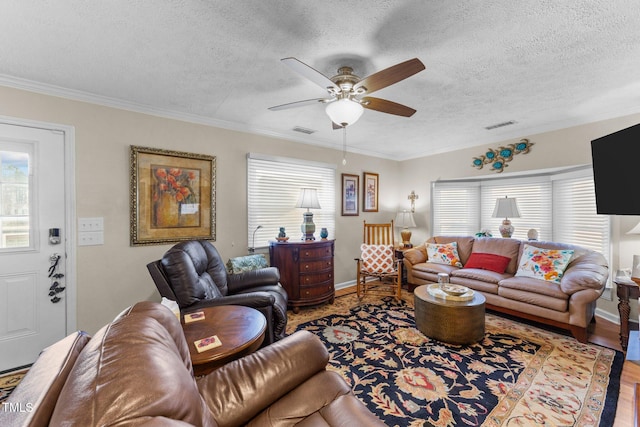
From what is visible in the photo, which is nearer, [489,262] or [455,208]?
[489,262]

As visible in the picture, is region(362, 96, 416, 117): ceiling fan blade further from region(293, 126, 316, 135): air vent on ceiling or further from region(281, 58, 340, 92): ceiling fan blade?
region(293, 126, 316, 135): air vent on ceiling

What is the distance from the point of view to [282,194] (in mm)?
4016

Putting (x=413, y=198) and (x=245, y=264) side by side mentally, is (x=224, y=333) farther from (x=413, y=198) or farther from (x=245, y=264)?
(x=413, y=198)

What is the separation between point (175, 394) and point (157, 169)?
9.26 ft

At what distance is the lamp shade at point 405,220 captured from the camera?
5.04 meters

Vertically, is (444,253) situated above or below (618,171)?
below

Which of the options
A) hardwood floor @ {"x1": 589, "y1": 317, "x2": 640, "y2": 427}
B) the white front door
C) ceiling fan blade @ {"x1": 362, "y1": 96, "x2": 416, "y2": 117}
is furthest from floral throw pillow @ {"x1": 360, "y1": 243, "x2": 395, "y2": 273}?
the white front door

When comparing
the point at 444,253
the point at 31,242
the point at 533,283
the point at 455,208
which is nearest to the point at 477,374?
the point at 533,283

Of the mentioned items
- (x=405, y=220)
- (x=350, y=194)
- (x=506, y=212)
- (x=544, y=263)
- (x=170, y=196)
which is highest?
(x=350, y=194)

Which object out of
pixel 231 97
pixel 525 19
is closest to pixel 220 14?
pixel 231 97

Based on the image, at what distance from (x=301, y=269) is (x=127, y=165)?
228cm

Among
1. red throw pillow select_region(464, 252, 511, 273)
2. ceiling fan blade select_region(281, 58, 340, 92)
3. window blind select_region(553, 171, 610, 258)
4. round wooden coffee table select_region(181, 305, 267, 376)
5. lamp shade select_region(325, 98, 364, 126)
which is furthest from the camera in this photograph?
red throw pillow select_region(464, 252, 511, 273)

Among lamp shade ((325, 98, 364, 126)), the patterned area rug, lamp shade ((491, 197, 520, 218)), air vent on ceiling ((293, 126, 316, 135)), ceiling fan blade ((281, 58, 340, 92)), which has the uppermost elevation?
air vent on ceiling ((293, 126, 316, 135))

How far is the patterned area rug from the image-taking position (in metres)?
1.79
